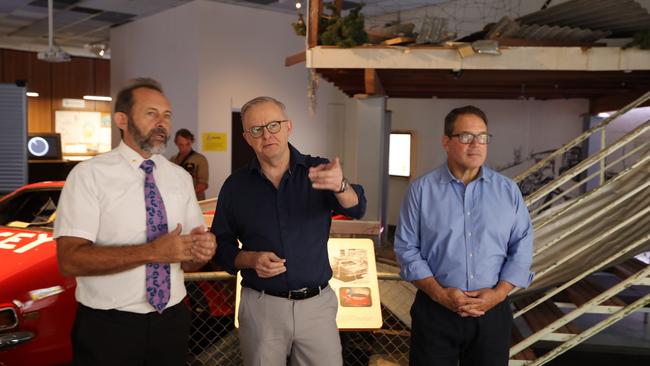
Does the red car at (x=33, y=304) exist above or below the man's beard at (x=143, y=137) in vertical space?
below

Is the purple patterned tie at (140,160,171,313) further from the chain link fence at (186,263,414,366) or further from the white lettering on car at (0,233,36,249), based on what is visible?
the white lettering on car at (0,233,36,249)

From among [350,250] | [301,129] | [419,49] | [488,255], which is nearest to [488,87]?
[419,49]

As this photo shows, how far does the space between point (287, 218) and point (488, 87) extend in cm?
635

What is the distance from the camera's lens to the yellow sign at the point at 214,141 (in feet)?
29.9

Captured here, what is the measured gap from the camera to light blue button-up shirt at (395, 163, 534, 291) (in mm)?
2529

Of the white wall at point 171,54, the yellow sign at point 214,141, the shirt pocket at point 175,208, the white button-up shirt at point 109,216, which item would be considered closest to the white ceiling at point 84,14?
the white wall at point 171,54

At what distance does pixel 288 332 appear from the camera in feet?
7.40

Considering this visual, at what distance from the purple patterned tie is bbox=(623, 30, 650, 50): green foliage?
16.1 ft

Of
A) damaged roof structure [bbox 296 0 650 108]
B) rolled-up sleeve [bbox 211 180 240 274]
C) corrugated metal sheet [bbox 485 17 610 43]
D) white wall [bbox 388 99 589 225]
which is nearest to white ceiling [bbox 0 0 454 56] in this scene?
white wall [bbox 388 99 589 225]

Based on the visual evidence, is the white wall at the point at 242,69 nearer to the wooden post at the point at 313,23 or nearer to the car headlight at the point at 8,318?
the wooden post at the point at 313,23

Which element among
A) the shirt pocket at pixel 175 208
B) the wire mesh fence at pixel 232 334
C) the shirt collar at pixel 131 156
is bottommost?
the wire mesh fence at pixel 232 334

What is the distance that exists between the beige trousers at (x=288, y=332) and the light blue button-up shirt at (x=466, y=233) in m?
0.52

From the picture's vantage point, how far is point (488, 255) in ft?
8.30

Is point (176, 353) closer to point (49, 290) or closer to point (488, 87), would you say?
point (49, 290)
